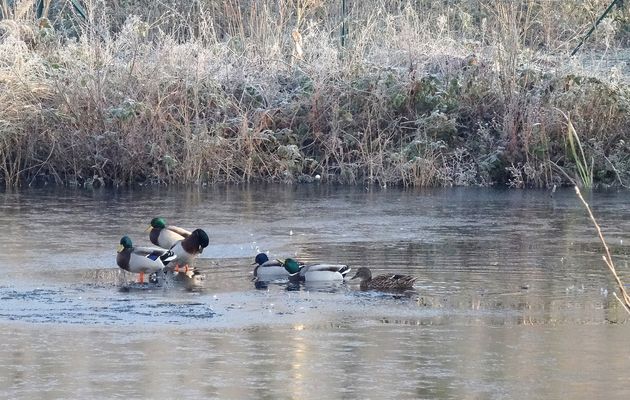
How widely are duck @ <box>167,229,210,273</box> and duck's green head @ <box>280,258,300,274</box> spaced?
967 mm

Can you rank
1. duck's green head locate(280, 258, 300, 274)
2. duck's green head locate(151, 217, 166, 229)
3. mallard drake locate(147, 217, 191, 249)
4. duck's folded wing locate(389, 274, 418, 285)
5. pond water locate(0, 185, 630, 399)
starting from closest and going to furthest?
pond water locate(0, 185, 630, 399), duck's folded wing locate(389, 274, 418, 285), duck's green head locate(280, 258, 300, 274), mallard drake locate(147, 217, 191, 249), duck's green head locate(151, 217, 166, 229)

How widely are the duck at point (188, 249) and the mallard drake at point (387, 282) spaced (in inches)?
69.4

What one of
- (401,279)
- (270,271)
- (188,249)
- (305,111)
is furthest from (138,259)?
(305,111)

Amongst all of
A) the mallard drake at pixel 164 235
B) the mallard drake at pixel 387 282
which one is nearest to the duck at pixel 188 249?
the mallard drake at pixel 164 235

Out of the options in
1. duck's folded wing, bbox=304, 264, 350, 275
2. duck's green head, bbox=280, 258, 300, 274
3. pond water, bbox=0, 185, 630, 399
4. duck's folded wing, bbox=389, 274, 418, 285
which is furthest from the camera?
duck's green head, bbox=280, 258, 300, 274

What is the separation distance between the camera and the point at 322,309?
11.0m

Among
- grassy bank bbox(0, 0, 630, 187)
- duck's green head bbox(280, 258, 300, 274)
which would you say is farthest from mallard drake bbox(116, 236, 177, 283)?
grassy bank bbox(0, 0, 630, 187)

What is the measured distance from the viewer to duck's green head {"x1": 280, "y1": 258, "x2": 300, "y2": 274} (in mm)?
12297

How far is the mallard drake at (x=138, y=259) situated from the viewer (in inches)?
487

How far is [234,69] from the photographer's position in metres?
22.6

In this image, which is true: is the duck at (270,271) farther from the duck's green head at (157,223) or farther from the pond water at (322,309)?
the duck's green head at (157,223)

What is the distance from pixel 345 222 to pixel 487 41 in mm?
10676

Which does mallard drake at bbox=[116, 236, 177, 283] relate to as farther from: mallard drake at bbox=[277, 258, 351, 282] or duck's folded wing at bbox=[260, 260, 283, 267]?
mallard drake at bbox=[277, 258, 351, 282]

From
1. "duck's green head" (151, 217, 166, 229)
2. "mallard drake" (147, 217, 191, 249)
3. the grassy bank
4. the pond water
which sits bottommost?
the pond water
